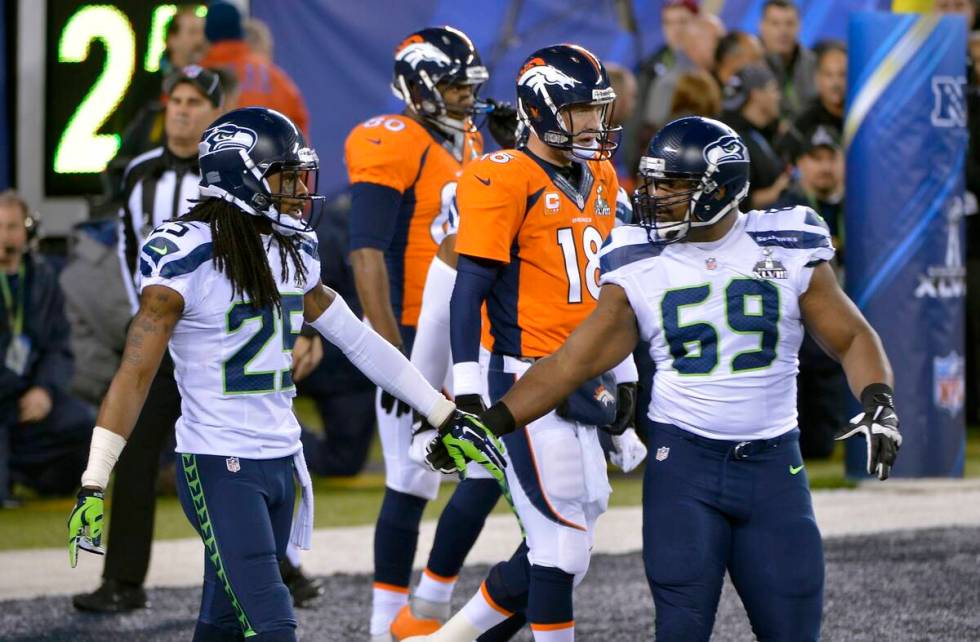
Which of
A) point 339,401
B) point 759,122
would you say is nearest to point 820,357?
point 759,122

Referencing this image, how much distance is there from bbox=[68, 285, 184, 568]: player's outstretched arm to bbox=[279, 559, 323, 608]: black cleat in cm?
215

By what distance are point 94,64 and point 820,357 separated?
A: 14.4ft

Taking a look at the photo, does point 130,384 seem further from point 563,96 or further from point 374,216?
point 374,216

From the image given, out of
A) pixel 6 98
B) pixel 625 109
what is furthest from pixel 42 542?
pixel 625 109

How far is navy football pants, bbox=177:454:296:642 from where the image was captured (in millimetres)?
3961

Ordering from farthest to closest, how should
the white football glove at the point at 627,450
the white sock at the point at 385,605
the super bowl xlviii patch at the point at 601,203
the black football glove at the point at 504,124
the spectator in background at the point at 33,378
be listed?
the spectator in background at the point at 33,378, the black football glove at the point at 504,124, the white sock at the point at 385,605, the white football glove at the point at 627,450, the super bowl xlviii patch at the point at 601,203

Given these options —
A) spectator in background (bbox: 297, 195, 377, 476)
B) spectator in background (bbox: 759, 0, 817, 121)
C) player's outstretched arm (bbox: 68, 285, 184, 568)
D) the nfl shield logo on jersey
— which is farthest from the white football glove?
spectator in background (bbox: 759, 0, 817, 121)

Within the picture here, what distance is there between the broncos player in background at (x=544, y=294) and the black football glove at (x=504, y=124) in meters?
0.81

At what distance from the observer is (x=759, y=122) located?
9445 millimetres

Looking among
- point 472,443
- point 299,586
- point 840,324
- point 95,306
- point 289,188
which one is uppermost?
point 289,188

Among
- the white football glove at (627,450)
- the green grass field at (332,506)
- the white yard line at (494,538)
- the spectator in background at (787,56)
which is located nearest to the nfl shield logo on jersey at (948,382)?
the white yard line at (494,538)

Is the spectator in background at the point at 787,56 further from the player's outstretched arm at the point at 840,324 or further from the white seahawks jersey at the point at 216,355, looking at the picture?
the white seahawks jersey at the point at 216,355

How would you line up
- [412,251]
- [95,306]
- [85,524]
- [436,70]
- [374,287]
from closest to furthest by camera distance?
[85,524], [374,287], [436,70], [412,251], [95,306]

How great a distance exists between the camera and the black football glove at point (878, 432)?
12.9 feet
